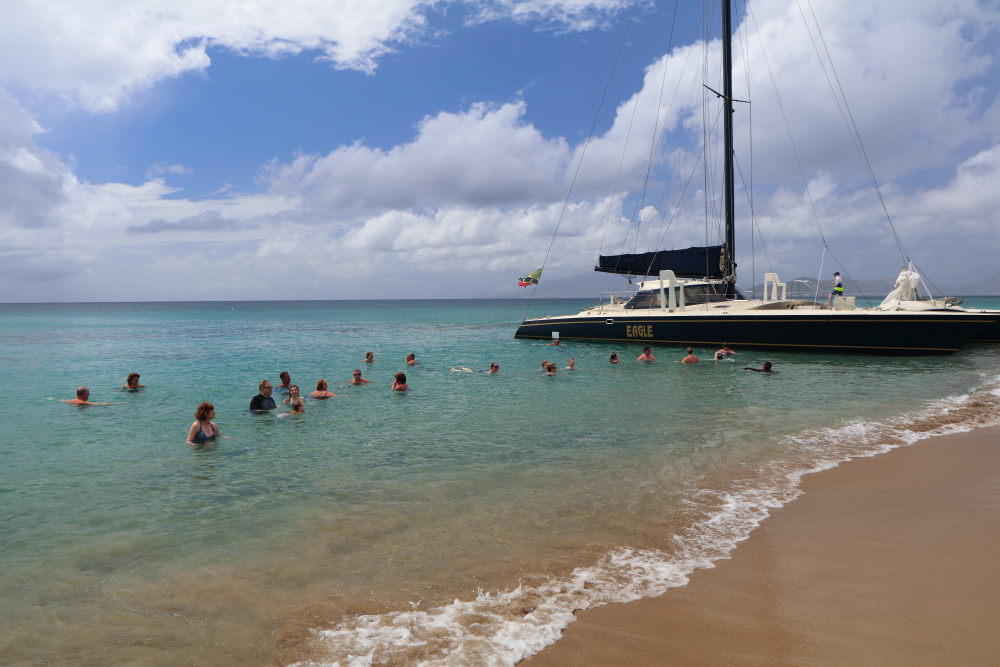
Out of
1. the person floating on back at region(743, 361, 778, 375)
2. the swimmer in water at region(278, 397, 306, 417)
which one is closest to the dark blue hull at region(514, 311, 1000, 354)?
the person floating on back at region(743, 361, 778, 375)

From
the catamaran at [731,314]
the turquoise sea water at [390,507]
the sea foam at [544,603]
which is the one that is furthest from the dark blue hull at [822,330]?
the sea foam at [544,603]

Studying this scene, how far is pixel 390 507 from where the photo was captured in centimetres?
689

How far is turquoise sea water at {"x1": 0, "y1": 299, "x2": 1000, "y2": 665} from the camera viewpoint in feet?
14.0

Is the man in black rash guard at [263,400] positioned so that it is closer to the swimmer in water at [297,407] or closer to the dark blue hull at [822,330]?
the swimmer in water at [297,407]

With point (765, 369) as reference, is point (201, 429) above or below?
below

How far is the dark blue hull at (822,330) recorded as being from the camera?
69.1ft

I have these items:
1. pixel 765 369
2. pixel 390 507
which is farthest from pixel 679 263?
pixel 390 507

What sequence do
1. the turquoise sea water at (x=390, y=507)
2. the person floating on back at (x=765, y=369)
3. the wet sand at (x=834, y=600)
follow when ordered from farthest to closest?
the person floating on back at (x=765, y=369) → the turquoise sea water at (x=390, y=507) → the wet sand at (x=834, y=600)

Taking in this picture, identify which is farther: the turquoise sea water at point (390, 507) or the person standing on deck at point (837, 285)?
the person standing on deck at point (837, 285)

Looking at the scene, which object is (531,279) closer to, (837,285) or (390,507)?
(837,285)

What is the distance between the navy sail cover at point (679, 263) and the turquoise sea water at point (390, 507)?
11.3 m

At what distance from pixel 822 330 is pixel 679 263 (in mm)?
7271

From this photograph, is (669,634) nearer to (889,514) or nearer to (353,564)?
(353,564)

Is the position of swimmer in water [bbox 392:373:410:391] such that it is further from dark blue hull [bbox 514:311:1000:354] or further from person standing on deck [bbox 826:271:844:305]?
person standing on deck [bbox 826:271:844:305]
